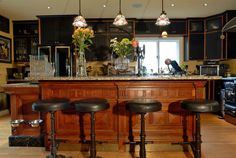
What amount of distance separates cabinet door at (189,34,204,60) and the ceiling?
2.11 ft

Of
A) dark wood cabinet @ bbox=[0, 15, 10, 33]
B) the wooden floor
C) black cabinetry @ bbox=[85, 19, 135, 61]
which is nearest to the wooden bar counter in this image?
the wooden floor

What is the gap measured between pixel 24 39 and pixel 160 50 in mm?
4337

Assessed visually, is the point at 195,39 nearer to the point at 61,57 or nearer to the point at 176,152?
the point at 61,57

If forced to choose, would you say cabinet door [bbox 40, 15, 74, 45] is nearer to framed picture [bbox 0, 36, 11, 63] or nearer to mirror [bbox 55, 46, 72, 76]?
mirror [bbox 55, 46, 72, 76]

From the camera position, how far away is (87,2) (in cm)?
545

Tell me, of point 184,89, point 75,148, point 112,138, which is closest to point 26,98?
point 75,148

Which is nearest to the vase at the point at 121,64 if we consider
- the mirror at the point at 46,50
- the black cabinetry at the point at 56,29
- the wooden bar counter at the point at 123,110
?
the wooden bar counter at the point at 123,110

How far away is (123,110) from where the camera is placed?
10.3 ft

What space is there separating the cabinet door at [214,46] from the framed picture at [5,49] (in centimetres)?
586

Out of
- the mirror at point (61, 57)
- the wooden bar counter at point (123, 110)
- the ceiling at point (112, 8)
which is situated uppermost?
the ceiling at point (112, 8)

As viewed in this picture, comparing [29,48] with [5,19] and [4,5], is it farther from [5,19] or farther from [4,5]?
[4,5]

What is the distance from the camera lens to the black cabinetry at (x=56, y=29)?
671cm

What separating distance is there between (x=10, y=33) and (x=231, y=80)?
6.34m

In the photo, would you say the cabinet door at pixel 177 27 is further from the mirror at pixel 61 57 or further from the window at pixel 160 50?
the mirror at pixel 61 57
